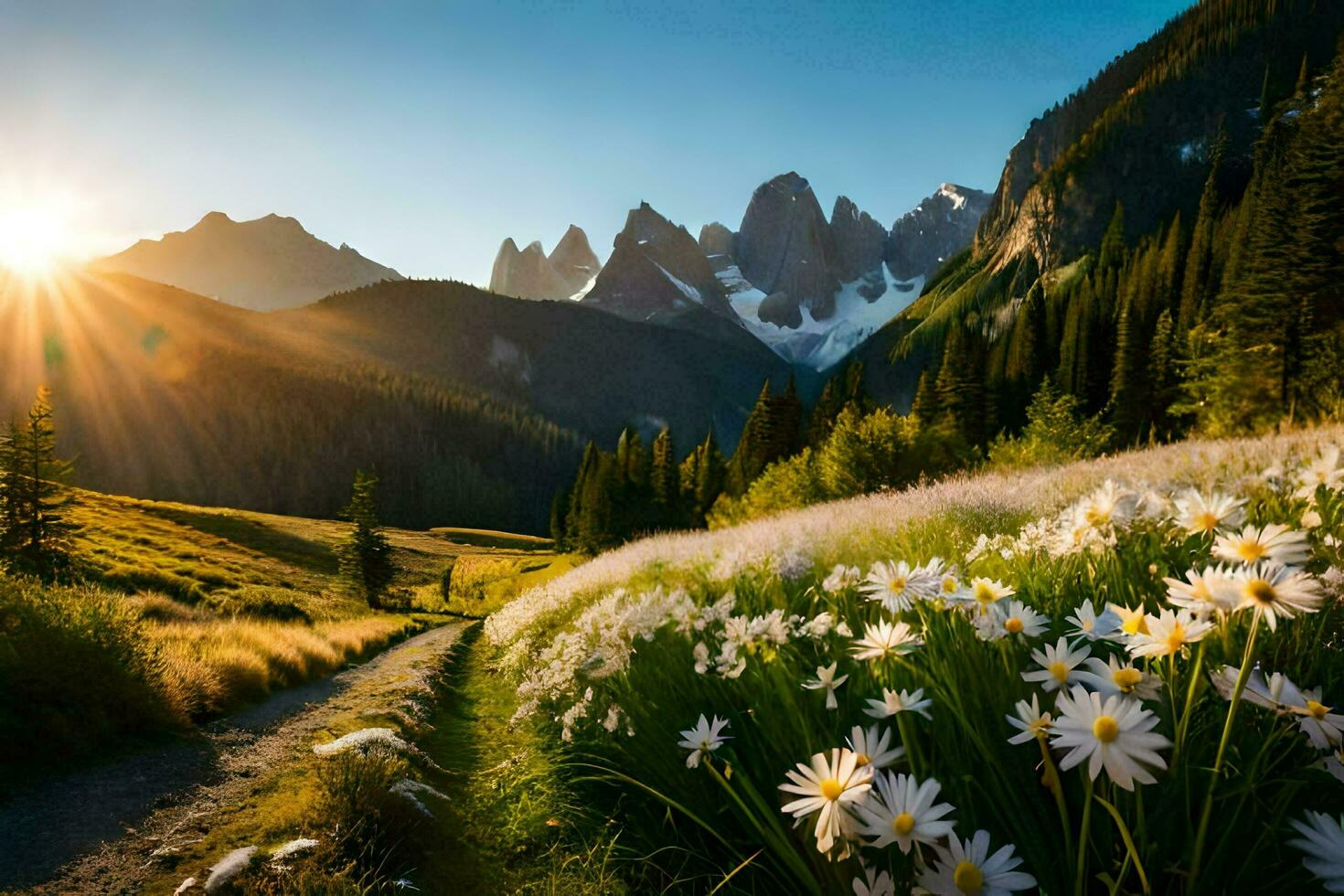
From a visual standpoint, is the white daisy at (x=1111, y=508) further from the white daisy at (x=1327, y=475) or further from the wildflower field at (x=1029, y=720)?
the white daisy at (x=1327, y=475)

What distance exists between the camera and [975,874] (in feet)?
3.26

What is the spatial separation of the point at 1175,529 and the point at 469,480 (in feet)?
594

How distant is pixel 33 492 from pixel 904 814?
4287 centimetres

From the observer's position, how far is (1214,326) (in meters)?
41.6

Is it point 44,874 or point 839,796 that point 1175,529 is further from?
point 44,874

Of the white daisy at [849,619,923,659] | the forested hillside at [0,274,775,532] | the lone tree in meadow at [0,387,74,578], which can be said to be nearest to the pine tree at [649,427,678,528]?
the lone tree in meadow at [0,387,74,578]

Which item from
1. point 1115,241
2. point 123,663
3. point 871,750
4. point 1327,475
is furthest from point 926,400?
point 1115,241

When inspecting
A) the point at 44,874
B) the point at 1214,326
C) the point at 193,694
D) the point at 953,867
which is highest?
the point at 1214,326

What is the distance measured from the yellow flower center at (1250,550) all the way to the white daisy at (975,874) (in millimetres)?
859

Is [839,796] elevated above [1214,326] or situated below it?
below

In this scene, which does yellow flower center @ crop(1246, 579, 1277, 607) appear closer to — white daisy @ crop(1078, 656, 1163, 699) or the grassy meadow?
white daisy @ crop(1078, 656, 1163, 699)

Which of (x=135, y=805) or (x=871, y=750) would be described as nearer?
(x=871, y=750)

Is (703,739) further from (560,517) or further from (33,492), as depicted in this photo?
(560,517)

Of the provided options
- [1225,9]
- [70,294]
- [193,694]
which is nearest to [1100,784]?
[193,694]
